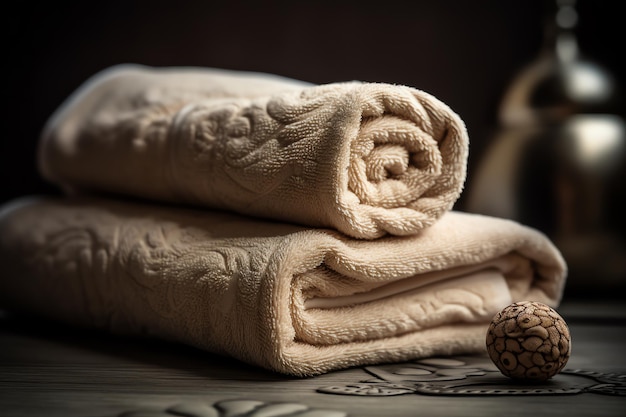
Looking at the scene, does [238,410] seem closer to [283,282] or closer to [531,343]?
[283,282]

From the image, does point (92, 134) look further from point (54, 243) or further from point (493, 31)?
point (493, 31)

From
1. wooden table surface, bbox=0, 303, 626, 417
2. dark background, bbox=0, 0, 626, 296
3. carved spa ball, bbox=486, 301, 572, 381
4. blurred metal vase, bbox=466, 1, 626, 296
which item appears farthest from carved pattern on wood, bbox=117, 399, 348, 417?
dark background, bbox=0, 0, 626, 296

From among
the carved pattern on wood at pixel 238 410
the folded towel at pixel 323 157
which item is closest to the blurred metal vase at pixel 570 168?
the folded towel at pixel 323 157

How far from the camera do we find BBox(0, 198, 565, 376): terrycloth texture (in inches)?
29.6

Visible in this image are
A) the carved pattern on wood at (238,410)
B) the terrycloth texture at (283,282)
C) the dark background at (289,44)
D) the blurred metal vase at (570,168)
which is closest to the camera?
the carved pattern on wood at (238,410)

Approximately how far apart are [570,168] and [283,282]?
65cm

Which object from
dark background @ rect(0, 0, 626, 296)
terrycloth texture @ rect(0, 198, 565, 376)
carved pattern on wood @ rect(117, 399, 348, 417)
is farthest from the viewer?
dark background @ rect(0, 0, 626, 296)

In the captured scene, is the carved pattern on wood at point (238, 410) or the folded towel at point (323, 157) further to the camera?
the folded towel at point (323, 157)

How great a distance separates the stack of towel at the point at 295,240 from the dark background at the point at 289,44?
457 millimetres

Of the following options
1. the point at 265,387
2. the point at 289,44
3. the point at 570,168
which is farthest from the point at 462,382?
the point at 289,44

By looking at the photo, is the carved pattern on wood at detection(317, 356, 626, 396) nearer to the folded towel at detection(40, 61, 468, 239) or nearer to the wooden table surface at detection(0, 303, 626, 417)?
the wooden table surface at detection(0, 303, 626, 417)

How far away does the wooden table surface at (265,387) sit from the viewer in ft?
2.10

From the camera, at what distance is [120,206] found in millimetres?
1053

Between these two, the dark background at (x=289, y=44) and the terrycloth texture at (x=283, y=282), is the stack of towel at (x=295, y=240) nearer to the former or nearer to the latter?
the terrycloth texture at (x=283, y=282)
